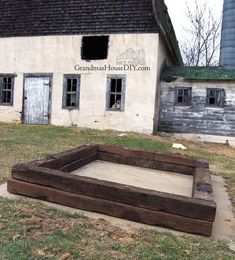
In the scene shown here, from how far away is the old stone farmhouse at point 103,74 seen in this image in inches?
583

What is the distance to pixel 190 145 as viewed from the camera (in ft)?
44.2

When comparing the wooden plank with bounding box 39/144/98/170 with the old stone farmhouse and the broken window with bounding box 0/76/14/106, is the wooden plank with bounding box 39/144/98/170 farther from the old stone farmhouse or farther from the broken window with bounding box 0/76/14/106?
the broken window with bounding box 0/76/14/106

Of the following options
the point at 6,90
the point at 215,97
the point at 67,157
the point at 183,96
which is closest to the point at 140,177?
the point at 67,157

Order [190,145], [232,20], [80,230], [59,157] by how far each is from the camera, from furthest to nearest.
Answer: [232,20] → [190,145] → [59,157] → [80,230]

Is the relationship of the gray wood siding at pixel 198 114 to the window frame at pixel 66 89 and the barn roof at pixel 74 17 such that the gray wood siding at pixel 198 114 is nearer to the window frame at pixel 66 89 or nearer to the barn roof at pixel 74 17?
the barn roof at pixel 74 17

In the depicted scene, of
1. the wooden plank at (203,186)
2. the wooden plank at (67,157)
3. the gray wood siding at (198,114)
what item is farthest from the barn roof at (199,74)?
the wooden plank at (203,186)

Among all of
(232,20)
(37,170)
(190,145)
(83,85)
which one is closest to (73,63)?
(83,85)

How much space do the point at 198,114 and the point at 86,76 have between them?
5.30 meters

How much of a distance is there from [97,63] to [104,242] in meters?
12.7

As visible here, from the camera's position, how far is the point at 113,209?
169 inches

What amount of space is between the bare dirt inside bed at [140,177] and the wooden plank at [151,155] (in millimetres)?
263

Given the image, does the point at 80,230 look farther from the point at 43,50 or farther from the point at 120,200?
the point at 43,50

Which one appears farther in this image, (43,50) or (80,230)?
(43,50)

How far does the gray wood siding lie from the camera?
14.7m
